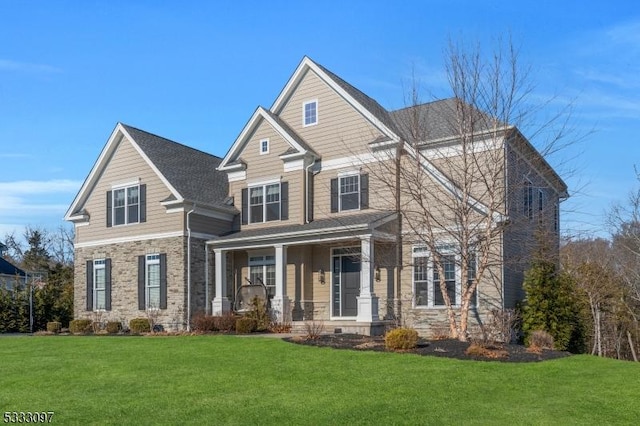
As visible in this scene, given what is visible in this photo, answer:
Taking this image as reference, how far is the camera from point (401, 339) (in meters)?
13.0

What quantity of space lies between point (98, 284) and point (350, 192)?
1108 centimetres

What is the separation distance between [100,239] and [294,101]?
957 cm

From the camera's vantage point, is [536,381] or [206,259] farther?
[206,259]

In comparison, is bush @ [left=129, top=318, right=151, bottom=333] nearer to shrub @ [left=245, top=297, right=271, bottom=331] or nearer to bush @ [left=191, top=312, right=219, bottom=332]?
bush @ [left=191, top=312, right=219, bottom=332]

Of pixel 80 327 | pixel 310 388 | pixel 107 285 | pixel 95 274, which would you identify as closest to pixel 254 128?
pixel 107 285

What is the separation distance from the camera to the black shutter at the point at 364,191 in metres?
20.1

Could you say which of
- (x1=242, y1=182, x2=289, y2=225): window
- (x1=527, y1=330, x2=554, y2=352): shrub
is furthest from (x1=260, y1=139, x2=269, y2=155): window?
(x1=527, y1=330, x2=554, y2=352): shrub

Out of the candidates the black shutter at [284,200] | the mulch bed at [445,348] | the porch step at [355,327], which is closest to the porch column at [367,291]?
the porch step at [355,327]

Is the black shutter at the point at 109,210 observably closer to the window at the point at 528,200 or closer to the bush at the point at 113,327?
the bush at the point at 113,327

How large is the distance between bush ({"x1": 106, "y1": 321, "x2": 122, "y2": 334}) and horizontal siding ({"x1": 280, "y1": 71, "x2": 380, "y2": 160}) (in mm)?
9475

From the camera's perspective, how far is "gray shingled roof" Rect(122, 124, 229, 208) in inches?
891

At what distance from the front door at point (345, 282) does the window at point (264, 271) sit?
93.4 inches

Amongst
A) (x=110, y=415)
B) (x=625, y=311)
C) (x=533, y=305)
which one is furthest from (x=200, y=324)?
(x=625, y=311)

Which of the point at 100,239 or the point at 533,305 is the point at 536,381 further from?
the point at 100,239
